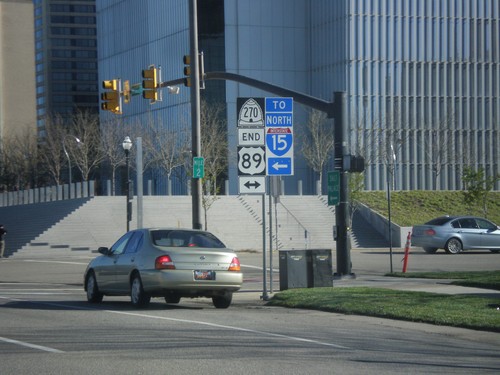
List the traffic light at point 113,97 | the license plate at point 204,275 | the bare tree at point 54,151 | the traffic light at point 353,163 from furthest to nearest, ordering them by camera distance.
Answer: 1. the bare tree at point 54,151
2. the traffic light at point 113,97
3. the traffic light at point 353,163
4. the license plate at point 204,275

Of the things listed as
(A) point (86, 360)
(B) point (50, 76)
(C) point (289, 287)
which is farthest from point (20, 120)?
(A) point (86, 360)

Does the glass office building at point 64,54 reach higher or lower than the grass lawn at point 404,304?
higher

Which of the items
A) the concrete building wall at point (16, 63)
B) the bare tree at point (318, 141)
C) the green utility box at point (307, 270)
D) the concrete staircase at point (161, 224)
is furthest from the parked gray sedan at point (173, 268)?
the concrete building wall at point (16, 63)

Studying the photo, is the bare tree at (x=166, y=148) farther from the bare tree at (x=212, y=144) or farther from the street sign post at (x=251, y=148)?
the street sign post at (x=251, y=148)

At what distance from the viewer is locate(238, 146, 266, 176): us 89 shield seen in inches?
823

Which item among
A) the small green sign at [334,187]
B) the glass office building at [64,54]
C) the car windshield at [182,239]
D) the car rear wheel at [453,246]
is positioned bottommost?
the car rear wheel at [453,246]

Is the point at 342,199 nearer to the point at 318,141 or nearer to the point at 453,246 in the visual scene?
the point at 453,246

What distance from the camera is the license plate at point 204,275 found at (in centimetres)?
1864

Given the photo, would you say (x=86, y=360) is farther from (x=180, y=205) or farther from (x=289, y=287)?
(x=180, y=205)

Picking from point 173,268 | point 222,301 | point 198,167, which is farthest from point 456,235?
point 173,268

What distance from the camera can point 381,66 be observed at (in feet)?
265

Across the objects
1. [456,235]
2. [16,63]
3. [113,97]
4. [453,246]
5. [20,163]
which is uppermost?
[16,63]

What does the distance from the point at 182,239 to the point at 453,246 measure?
25859 mm

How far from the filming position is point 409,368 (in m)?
11.5
